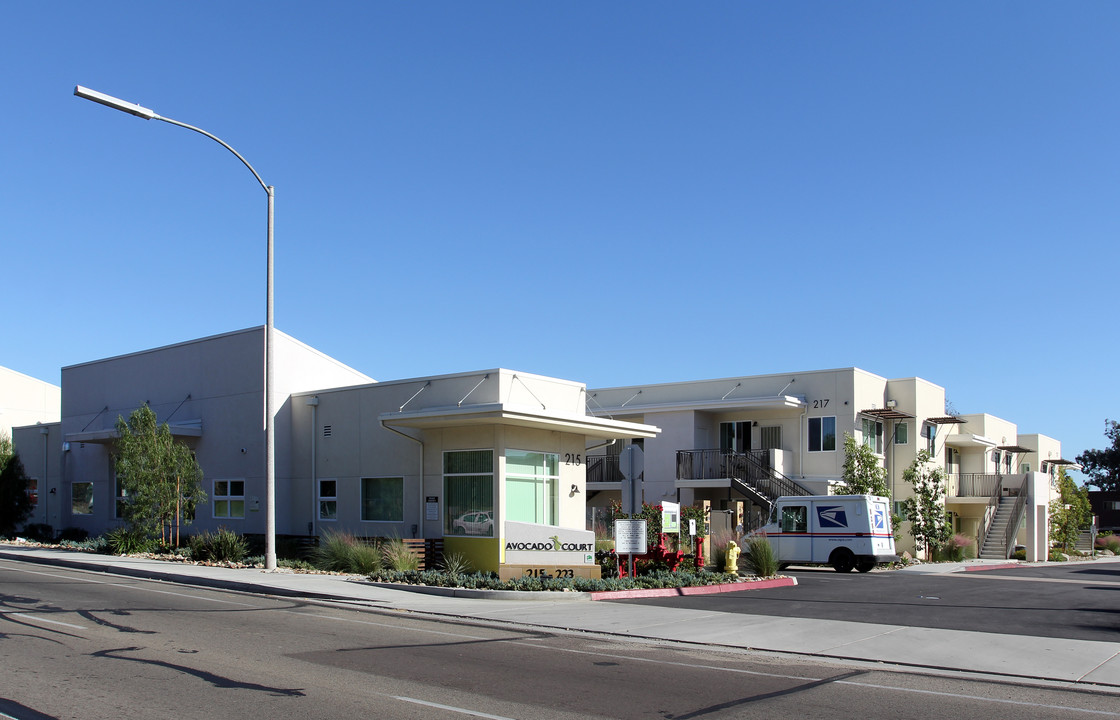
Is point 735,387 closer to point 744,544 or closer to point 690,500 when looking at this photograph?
point 690,500

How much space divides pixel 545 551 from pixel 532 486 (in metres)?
2.02

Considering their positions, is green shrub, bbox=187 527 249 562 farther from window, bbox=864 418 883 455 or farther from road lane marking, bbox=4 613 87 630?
window, bbox=864 418 883 455

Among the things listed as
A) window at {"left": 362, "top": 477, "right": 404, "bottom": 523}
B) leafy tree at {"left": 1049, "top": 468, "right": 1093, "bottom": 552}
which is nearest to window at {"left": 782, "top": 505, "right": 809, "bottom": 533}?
window at {"left": 362, "top": 477, "right": 404, "bottom": 523}

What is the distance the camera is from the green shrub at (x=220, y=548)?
24.6 m

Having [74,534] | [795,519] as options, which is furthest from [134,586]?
[795,519]

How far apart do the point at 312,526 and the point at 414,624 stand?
46.2 feet

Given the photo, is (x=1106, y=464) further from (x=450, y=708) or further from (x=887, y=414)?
(x=450, y=708)

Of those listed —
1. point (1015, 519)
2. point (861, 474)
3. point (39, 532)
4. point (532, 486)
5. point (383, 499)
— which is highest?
point (532, 486)

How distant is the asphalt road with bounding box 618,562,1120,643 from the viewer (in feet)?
51.7

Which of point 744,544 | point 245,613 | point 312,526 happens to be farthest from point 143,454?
point 744,544

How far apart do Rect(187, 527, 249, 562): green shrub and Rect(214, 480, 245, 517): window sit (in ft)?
12.3

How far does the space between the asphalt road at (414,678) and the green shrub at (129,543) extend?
13760 mm

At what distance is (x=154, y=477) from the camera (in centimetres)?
2739

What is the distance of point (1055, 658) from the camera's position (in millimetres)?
12312
